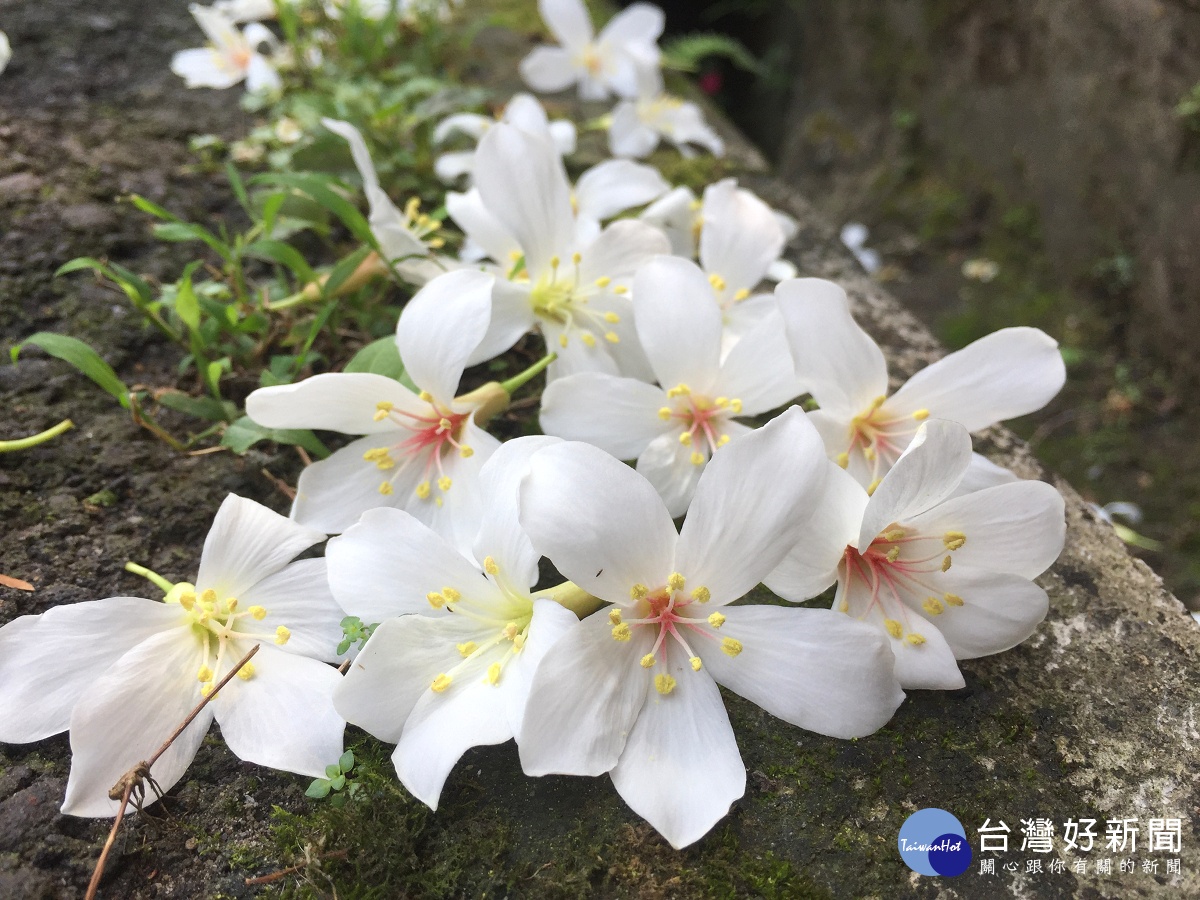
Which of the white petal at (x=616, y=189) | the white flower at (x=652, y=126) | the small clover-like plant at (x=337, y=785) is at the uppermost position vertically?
the white petal at (x=616, y=189)

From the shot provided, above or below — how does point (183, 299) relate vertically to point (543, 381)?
above

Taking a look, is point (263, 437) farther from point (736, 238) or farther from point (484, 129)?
point (484, 129)

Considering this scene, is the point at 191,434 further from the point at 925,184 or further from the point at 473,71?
the point at 925,184

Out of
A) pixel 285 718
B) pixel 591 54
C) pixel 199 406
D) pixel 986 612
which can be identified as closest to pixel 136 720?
pixel 285 718

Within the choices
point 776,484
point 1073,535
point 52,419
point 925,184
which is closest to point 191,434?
point 52,419

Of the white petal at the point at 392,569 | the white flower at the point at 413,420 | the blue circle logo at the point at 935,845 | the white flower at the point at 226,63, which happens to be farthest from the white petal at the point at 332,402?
the white flower at the point at 226,63

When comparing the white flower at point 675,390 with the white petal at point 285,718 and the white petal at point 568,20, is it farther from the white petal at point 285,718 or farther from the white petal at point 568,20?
the white petal at point 568,20

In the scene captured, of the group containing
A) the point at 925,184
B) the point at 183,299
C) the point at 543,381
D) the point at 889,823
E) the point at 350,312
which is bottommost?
the point at 925,184
